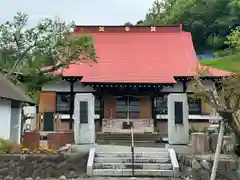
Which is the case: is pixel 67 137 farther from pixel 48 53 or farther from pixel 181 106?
pixel 48 53

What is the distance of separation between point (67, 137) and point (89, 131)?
2065 mm

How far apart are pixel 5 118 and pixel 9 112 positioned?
45 cm

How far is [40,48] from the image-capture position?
23.3 meters

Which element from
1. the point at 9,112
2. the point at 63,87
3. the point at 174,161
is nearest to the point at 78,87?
the point at 63,87

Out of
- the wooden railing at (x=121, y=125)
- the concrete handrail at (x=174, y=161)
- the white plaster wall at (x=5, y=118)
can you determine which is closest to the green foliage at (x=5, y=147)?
the white plaster wall at (x=5, y=118)

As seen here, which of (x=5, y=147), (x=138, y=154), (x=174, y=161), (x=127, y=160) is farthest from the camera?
(x=138, y=154)

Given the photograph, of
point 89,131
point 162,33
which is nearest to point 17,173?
point 89,131

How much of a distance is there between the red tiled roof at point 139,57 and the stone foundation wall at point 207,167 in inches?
479

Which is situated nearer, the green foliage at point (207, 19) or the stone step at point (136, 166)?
the stone step at point (136, 166)

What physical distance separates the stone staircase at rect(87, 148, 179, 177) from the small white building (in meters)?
5.61

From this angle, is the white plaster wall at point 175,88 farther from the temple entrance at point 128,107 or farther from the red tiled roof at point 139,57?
the temple entrance at point 128,107

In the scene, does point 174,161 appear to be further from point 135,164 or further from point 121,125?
point 121,125

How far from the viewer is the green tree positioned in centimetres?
2291

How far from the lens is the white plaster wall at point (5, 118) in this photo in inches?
686
